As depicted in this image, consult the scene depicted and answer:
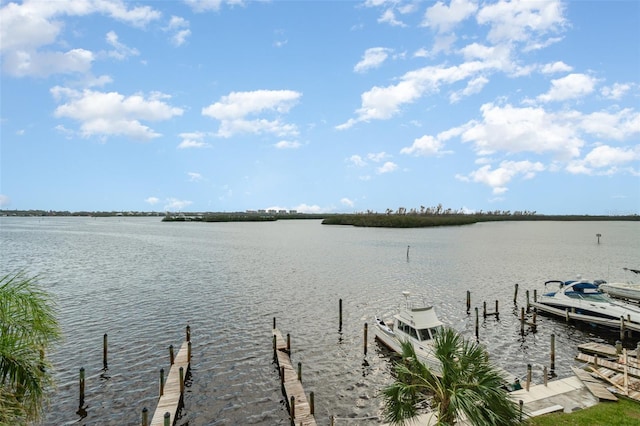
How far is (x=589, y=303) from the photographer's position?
3309 centimetres

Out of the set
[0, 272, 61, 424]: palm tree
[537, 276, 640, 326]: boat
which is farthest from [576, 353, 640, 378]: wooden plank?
[0, 272, 61, 424]: palm tree

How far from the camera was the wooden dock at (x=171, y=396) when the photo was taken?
1744 cm

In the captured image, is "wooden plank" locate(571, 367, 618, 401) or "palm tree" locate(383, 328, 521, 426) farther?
"wooden plank" locate(571, 367, 618, 401)

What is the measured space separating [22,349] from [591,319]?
3914 centimetres

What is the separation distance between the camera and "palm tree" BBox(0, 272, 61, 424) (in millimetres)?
8891

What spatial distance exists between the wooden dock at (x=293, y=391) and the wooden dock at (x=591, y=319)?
2641 centimetres

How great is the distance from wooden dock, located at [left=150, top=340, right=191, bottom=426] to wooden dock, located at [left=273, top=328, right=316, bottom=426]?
5.58 meters

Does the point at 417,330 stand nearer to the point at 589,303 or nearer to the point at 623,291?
the point at 589,303

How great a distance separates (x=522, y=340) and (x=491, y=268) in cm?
3401

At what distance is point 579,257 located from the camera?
2955 inches

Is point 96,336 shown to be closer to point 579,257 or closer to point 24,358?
point 24,358

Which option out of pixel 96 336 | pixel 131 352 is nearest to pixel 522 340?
pixel 131 352

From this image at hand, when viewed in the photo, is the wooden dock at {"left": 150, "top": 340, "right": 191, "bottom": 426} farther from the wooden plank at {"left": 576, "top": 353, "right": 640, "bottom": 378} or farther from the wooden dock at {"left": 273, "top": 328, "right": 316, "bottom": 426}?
the wooden plank at {"left": 576, "top": 353, "right": 640, "bottom": 378}

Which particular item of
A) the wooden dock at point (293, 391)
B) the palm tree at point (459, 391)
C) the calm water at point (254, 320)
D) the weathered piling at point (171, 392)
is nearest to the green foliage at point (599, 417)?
the palm tree at point (459, 391)
